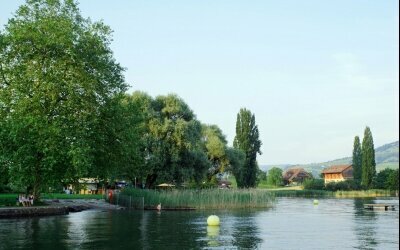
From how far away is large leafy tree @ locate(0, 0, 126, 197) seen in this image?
4788 centimetres

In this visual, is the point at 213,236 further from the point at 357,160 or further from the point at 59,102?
the point at 357,160

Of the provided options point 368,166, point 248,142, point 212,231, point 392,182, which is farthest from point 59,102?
point 368,166

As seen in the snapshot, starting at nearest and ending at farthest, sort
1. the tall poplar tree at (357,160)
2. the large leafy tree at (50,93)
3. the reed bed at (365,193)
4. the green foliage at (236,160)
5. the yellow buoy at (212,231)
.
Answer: the yellow buoy at (212,231), the large leafy tree at (50,93), the green foliage at (236,160), the reed bed at (365,193), the tall poplar tree at (357,160)

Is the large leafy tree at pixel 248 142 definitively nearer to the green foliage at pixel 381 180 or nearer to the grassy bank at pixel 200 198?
the grassy bank at pixel 200 198

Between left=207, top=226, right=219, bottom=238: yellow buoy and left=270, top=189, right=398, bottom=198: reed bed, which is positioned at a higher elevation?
left=207, top=226, right=219, bottom=238: yellow buoy

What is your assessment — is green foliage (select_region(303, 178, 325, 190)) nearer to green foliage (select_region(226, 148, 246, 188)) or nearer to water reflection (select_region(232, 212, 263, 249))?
green foliage (select_region(226, 148, 246, 188))

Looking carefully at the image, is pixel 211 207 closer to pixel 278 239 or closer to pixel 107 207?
pixel 107 207

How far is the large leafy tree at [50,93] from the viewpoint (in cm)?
4788

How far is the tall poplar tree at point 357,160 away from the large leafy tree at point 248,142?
4648cm

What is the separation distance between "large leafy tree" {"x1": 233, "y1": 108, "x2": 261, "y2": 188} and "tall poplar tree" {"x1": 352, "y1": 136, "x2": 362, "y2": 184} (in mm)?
46482

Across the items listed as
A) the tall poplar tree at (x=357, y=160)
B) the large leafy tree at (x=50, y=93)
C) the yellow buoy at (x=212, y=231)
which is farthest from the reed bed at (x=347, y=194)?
the yellow buoy at (x=212, y=231)

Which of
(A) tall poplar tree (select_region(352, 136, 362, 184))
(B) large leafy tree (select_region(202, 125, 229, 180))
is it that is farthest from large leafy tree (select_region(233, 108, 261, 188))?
(A) tall poplar tree (select_region(352, 136, 362, 184))

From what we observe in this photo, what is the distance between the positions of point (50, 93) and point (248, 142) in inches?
2400

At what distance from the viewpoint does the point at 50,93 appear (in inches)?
1923
